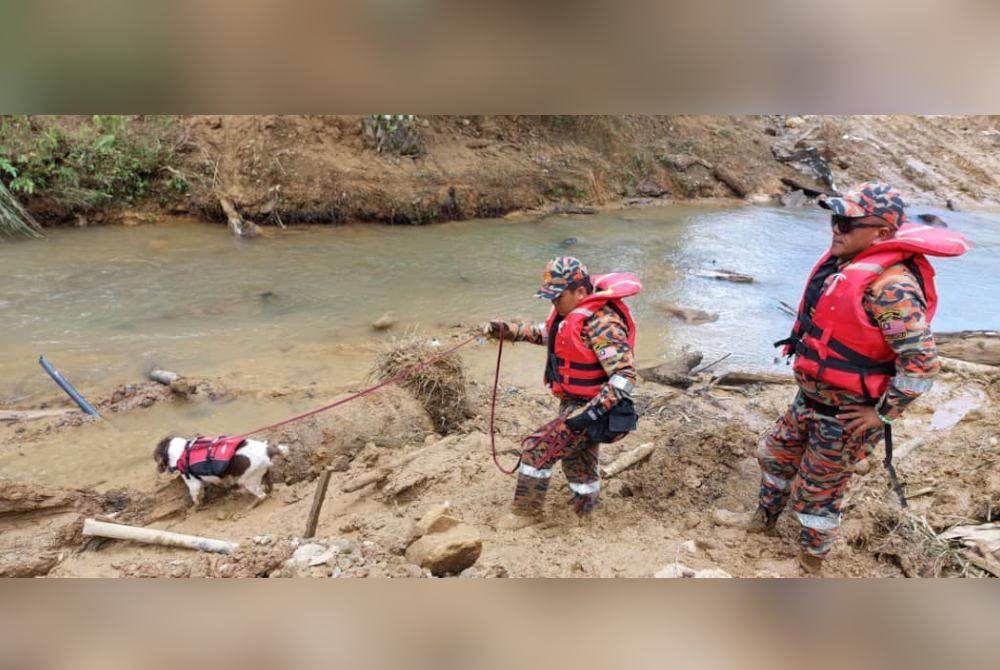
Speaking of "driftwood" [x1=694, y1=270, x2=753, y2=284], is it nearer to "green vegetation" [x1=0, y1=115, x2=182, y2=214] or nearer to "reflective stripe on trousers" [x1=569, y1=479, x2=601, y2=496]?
"reflective stripe on trousers" [x1=569, y1=479, x2=601, y2=496]

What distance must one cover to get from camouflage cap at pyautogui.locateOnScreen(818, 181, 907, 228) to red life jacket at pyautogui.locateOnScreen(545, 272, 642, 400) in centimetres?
122

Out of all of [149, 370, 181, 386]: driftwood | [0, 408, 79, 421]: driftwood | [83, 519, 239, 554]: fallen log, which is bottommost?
[0, 408, 79, 421]: driftwood

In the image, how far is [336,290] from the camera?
34.4 feet

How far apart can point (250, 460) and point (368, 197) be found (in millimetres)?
10563

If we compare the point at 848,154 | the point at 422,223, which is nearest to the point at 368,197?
the point at 422,223

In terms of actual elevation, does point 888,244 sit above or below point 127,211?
above

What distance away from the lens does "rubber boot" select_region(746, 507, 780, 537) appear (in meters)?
4.29

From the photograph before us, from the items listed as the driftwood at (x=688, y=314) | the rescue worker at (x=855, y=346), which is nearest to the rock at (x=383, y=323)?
the driftwood at (x=688, y=314)

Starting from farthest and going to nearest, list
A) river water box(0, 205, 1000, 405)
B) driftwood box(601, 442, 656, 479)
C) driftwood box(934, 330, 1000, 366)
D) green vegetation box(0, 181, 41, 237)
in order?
green vegetation box(0, 181, 41, 237) < river water box(0, 205, 1000, 405) < driftwood box(934, 330, 1000, 366) < driftwood box(601, 442, 656, 479)

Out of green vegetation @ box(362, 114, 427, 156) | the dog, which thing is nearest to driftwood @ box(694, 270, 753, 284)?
green vegetation @ box(362, 114, 427, 156)

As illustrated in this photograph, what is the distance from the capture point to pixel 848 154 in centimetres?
2183

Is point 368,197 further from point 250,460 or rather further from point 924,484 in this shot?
point 924,484

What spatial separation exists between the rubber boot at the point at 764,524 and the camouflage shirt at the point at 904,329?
1.45m

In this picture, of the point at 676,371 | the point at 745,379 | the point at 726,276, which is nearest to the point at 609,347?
the point at 676,371
